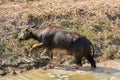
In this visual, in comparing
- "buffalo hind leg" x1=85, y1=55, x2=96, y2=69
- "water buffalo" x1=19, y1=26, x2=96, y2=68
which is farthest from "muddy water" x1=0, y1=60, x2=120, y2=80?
"water buffalo" x1=19, y1=26, x2=96, y2=68

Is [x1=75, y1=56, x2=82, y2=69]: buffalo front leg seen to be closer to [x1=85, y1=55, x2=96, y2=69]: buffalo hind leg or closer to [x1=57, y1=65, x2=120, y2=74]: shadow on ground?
[x1=57, y1=65, x2=120, y2=74]: shadow on ground

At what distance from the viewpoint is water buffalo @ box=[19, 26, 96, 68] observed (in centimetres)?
1254

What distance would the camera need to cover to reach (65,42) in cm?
1263

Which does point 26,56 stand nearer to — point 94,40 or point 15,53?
point 15,53

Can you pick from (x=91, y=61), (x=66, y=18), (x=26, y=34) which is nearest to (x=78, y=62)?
(x=91, y=61)

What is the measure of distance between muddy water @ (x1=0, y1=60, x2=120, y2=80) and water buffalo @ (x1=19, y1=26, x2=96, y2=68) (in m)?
0.28

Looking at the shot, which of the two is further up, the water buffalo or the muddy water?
the water buffalo

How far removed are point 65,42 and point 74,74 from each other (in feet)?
3.21

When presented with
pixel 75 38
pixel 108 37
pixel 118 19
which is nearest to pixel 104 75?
pixel 75 38

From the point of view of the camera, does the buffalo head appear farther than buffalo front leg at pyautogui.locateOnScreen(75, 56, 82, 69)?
Yes

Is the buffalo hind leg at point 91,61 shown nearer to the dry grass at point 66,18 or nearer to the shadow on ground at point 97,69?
the shadow on ground at point 97,69

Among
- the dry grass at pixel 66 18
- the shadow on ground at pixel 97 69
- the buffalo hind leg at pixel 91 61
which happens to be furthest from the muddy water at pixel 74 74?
the dry grass at pixel 66 18

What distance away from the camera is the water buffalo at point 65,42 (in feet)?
41.1

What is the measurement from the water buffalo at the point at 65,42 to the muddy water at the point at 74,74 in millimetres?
285
